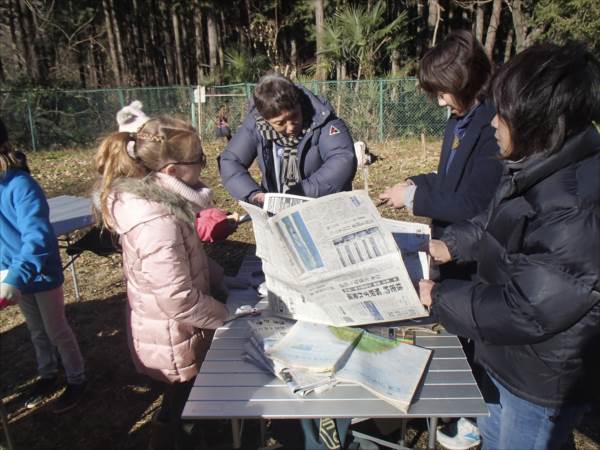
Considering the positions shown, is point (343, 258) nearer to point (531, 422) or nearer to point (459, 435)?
point (531, 422)

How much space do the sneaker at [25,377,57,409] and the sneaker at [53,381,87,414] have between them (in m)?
0.12

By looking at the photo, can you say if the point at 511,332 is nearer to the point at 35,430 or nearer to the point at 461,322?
the point at 461,322

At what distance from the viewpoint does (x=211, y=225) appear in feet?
7.00

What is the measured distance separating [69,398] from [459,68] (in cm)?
258

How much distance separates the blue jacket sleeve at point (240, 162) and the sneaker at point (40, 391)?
157 cm

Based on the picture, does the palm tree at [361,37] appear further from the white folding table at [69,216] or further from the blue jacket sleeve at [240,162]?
the blue jacket sleeve at [240,162]

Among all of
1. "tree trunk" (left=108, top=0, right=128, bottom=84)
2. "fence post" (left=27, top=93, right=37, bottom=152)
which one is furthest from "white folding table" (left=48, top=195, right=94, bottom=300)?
"tree trunk" (left=108, top=0, right=128, bottom=84)

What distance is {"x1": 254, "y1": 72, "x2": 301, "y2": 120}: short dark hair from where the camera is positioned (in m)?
2.25

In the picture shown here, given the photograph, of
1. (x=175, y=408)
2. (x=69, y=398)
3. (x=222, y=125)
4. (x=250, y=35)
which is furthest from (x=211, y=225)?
(x=250, y=35)

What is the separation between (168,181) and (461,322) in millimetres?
1146

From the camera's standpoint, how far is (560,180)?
3.68ft

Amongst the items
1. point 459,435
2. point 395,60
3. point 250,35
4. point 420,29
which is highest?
point 250,35

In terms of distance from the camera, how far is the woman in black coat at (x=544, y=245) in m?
1.08

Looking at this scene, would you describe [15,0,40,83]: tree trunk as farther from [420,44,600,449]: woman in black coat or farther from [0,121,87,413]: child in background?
[420,44,600,449]: woman in black coat
